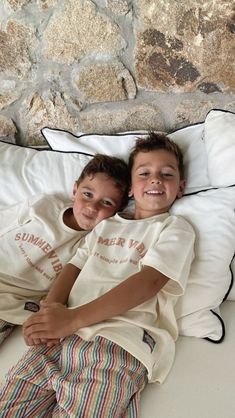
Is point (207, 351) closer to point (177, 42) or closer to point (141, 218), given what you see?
point (141, 218)

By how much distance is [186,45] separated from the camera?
1533 mm

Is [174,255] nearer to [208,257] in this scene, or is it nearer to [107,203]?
[208,257]

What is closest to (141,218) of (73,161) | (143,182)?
(143,182)

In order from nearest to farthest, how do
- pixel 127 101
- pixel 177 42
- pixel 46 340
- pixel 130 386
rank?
1. pixel 130 386
2. pixel 46 340
3. pixel 177 42
4. pixel 127 101

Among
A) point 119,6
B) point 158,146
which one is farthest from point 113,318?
point 119,6

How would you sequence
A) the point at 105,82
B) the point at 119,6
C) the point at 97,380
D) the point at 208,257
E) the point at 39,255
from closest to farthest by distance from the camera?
the point at 97,380
the point at 208,257
the point at 39,255
the point at 119,6
the point at 105,82

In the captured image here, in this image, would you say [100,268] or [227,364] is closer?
[227,364]

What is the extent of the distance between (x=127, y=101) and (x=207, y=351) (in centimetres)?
89

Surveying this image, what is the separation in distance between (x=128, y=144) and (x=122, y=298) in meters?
0.60

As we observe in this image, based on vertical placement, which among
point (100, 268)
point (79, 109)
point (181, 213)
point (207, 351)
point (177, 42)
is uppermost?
point (177, 42)

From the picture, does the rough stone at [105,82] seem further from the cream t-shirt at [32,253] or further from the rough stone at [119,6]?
the cream t-shirt at [32,253]

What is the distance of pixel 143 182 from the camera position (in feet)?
4.65

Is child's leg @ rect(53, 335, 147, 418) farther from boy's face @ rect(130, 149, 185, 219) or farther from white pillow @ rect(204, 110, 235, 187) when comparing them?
white pillow @ rect(204, 110, 235, 187)

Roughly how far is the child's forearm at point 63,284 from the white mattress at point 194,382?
15 centimetres
